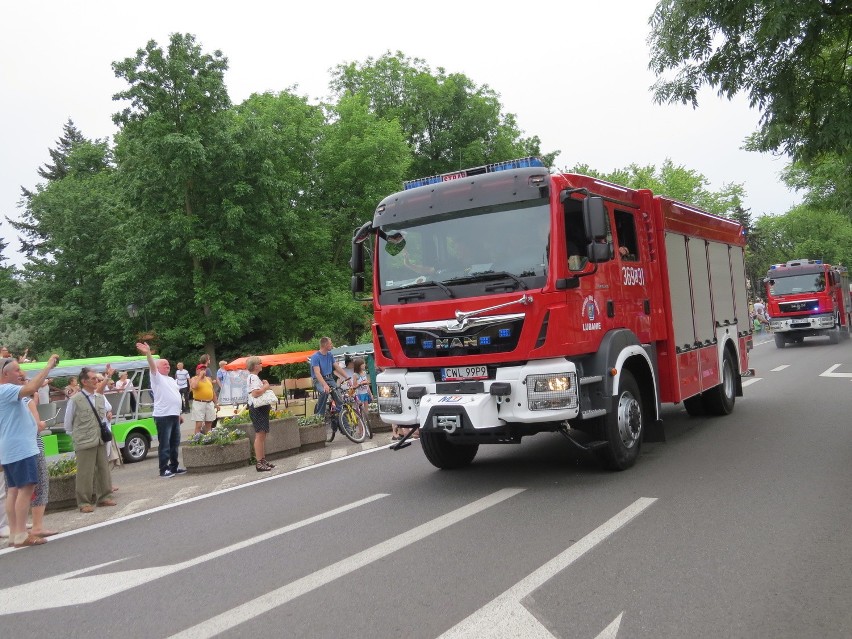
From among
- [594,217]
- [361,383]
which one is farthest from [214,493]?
[594,217]

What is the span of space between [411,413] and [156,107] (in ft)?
83.3

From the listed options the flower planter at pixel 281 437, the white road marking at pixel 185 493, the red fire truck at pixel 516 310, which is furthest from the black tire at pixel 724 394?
the white road marking at pixel 185 493

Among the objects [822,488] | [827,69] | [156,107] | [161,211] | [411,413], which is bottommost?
[822,488]

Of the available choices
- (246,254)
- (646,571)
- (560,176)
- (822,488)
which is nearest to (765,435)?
(822,488)

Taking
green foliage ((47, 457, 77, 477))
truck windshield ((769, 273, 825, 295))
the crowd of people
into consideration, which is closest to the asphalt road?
the crowd of people

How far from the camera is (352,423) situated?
12.8 meters

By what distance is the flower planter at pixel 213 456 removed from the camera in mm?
10820

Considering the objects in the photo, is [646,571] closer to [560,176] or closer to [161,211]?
[560,176]

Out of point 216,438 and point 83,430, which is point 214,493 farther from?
point 216,438

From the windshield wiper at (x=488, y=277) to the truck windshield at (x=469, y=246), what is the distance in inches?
0.4

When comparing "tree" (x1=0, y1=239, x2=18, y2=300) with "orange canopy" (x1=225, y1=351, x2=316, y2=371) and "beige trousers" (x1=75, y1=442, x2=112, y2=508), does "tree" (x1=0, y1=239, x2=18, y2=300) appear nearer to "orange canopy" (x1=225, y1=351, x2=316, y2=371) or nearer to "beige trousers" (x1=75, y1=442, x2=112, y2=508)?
"orange canopy" (x1=225, y1=351, x2=316, y2=371)

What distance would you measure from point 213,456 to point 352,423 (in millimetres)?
2708

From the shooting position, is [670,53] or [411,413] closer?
[411,413]

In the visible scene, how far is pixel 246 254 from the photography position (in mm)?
30328
